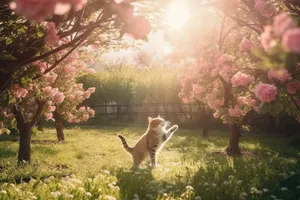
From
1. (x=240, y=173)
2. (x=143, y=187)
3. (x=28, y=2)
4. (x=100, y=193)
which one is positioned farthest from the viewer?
(x=240, y=173)

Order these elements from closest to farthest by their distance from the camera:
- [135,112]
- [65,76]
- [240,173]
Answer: [240,173], [65,76], [135,112]

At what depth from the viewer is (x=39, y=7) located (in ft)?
7.75

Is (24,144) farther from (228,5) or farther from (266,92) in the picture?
(266,92)

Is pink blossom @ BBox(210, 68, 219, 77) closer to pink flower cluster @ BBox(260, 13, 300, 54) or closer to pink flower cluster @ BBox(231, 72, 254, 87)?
pink flower cluster @ BBox(231, 72, 254, 87)

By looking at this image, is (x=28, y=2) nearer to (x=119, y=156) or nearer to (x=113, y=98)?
(x=119, y=156)

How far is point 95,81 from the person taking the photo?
129ft

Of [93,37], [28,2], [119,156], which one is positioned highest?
[93,37]

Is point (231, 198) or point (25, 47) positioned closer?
point (25, 47)

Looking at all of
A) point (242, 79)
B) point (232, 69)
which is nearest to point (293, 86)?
point (242, 79)

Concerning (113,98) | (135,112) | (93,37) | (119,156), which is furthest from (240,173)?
(113,98)

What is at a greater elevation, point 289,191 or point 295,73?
point 295,73

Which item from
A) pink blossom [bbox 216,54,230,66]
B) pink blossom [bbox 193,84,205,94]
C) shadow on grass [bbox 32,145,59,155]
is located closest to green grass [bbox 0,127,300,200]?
shadow on grass [bbox 32,145,59,155]

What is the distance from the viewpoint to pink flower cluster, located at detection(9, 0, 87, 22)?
231 cm

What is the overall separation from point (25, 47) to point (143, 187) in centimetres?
332
